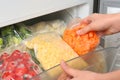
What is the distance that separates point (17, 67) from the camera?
773 millimetres

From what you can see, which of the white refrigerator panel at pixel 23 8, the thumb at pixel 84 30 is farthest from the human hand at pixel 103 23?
the white refrigerator panel at pixel 23 8

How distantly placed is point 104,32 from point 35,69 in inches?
12.1

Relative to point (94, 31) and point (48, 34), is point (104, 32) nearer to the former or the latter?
point (94, 31)

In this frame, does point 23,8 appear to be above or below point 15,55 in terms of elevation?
above

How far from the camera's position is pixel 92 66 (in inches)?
31.1

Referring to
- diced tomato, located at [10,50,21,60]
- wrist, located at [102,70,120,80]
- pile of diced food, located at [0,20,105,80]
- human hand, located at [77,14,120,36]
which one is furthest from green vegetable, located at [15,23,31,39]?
wrist, located at [102,70,120,80]

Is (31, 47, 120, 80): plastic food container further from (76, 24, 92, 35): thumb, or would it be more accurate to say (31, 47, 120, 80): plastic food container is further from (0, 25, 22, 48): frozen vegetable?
(0, 25, 22, 48): frozen vegetable

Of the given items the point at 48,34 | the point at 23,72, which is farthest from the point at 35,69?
the point at 48,34

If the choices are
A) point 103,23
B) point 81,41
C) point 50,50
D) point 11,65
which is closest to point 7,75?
point 11,65

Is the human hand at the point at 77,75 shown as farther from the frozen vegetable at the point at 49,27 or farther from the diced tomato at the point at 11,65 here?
the frozen vegetable at the point at 49,27

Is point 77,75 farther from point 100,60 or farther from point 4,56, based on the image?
point 4,56

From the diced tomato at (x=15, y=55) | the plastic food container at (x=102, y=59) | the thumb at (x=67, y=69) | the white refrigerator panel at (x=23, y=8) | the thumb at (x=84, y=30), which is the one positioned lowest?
the plastic food container at (x=102, y=59)

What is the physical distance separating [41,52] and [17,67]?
98mm

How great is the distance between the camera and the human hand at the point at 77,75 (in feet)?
2.11
